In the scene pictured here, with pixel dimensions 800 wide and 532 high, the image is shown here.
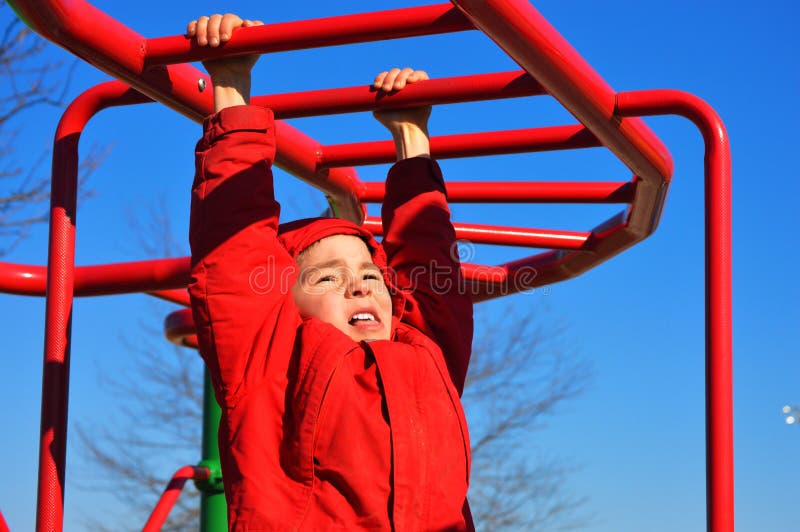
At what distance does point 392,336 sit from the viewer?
216 centimetres

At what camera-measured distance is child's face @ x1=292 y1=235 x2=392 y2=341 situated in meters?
2.07

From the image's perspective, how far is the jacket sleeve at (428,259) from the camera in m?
2.29

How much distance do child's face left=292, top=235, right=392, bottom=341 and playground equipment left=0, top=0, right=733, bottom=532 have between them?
282 millimetres

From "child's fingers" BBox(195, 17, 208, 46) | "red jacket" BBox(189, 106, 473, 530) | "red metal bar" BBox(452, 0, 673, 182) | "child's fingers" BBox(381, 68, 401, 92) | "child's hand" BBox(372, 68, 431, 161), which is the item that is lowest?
"red jacket" BBox(189, 106, 473, 530)

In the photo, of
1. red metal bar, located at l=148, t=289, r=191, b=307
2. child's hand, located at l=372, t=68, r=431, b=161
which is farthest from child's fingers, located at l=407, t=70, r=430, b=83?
red metal bar, located at l=148, t=289, r=191, b=307

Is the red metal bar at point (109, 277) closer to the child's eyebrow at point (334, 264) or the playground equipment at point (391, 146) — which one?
the playground equipment at point (391, 146)

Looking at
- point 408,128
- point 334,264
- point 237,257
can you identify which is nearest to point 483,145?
point 408,128

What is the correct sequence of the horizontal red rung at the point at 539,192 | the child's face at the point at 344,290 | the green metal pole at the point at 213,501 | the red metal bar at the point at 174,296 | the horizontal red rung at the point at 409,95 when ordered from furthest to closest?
1. the green metal pole at the point at 213,501
2. the red metal bar at the point at 174,296
3. the horizontal red rung at the point at 539,192
4. the child's face at the point at 344,290
5. the horizontal red rung at the point at 409,95

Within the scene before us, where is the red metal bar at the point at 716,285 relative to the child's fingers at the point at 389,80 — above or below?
below

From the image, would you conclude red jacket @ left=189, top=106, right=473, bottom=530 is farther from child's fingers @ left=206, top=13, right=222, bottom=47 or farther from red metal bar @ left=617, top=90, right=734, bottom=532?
red metal bar @ left=617, top=90, right=734, bottom=532

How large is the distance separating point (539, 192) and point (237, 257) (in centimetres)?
92

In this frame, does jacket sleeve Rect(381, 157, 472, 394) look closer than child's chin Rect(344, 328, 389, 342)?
No

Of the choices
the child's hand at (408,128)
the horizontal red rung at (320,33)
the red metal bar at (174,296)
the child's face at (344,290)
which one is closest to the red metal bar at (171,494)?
the red metal bar at (174,296)

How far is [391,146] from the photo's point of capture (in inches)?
92.9
